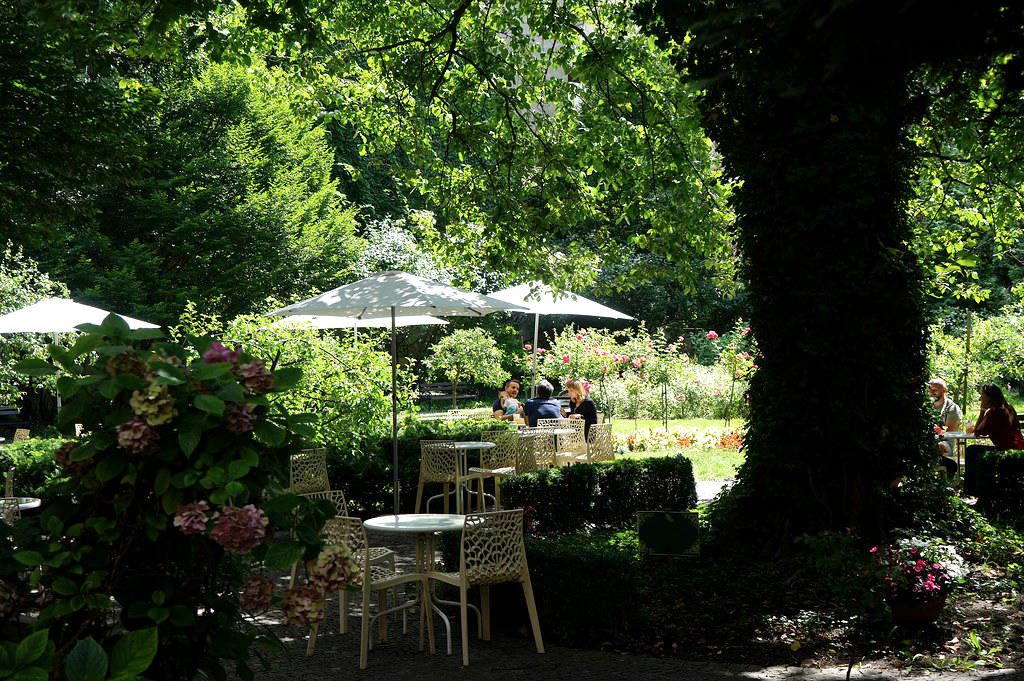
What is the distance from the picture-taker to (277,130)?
2623cm

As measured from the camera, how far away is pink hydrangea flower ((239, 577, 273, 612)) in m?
2.20

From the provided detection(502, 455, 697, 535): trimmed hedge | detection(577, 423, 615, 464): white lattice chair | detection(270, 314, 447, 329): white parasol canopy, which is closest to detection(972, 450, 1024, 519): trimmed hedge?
detection(502, 455, 697, 535): trimmed hedge

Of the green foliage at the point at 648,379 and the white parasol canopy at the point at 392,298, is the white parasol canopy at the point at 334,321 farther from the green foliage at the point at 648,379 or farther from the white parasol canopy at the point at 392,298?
the green foliage at the point at 648,379

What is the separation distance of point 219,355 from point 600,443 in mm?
8870

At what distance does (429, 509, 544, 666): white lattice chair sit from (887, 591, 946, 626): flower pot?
2.09 m

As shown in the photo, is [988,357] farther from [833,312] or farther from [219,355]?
[219,355]

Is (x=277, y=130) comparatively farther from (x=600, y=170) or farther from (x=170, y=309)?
(x=600, y=170)

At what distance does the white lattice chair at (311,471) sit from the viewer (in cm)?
802

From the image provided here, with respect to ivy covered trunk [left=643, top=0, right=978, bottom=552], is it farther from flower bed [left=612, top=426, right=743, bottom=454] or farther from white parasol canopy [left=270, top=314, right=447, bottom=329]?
flower bed [left=612, top=426, right=743, bottom=454]

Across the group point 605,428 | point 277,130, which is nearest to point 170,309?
point 277,130

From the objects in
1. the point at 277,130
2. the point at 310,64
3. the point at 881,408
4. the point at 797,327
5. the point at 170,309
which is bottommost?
the point at 881,408

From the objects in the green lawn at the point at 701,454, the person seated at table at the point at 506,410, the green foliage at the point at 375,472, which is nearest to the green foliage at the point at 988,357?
the green lawn at the point at 701,454

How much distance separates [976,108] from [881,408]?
11.3ft

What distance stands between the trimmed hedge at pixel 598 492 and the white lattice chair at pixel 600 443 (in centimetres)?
121
